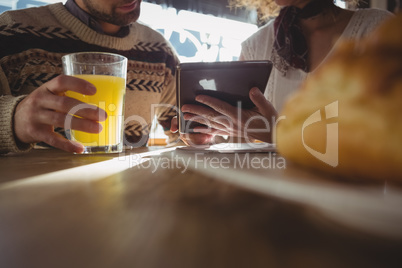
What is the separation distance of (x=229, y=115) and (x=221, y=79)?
98mm

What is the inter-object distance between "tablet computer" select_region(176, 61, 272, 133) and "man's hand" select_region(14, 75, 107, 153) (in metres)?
0.22

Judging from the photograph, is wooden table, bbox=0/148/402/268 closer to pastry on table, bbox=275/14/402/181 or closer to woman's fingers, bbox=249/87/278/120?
pastry on table, bbox=275/14/402/181

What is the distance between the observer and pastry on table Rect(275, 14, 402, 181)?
0.16m

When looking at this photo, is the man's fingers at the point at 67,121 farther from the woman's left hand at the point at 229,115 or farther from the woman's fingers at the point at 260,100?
the woman's fingers at the point at 260,100

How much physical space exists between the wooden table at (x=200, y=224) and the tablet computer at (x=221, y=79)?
0.44 meters

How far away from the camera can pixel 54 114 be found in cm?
54

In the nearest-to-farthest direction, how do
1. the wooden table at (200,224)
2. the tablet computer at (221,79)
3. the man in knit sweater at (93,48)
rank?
the wooden table at (200,224) → the tablet computer at (221,79) → the man in knit sweater at (93,48)

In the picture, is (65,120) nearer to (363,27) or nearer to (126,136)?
(126,136)

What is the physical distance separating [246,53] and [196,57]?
7.02 ft

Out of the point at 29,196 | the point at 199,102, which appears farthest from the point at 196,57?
the point at 29,196

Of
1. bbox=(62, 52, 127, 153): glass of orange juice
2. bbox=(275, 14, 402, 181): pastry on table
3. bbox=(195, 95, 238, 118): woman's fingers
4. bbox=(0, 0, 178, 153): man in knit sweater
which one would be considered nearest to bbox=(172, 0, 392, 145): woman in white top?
bbox=(0, 0, 178, 153): man in knit sweater

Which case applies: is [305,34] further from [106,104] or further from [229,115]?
[106,104]

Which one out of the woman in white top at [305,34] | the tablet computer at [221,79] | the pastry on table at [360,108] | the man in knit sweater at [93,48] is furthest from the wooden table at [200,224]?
the woman in white top at [305,34]

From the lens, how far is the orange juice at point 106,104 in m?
0.56
